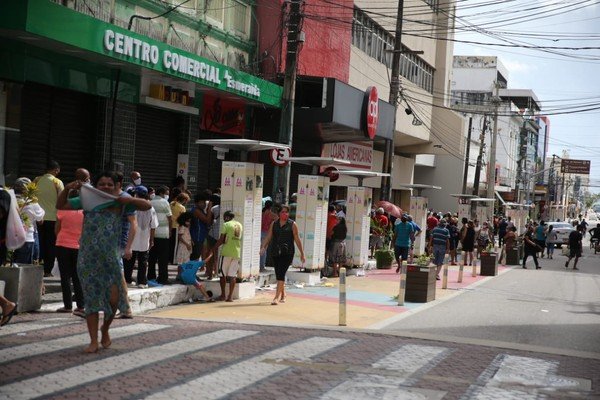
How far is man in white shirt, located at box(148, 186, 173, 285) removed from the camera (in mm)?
14383

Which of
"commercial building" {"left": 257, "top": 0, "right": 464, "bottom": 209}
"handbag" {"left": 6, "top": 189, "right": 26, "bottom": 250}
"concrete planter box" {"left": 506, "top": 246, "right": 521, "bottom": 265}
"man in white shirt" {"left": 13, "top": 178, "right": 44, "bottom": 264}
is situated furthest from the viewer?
"concrete planter box" {"left": 506, "top": 246, "right": 521, "bottom": 265}

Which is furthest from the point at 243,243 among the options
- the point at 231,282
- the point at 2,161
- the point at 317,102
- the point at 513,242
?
the point at 513,242

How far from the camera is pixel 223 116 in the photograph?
24.3m

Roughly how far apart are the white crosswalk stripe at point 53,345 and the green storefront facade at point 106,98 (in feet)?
17.5

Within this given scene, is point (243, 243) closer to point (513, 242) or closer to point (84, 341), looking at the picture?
point (84, 341)

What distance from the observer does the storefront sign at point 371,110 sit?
29.7 m

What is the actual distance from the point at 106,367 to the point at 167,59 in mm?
10952

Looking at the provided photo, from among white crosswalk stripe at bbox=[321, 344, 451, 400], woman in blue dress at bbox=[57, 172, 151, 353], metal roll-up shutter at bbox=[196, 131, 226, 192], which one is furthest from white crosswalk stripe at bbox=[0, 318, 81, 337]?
metal roll-up shutter at bbox=[196, 131, 226, 192]

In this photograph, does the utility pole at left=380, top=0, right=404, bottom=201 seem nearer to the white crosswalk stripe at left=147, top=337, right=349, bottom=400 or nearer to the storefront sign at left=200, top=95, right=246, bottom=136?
the storefront sign at left=200, top=95, right=246, bottom=136

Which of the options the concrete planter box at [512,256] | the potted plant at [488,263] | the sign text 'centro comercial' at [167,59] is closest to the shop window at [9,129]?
the sign text 'centro comercial' at [167,59]

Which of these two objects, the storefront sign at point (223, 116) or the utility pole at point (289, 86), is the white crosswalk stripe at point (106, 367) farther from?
the storefront sign at point (223, 116)

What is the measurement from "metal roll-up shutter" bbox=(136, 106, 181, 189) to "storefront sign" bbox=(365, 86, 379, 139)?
29.7ft

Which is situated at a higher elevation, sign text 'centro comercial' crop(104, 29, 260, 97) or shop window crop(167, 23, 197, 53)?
shop window crop(167, 23, 197, 53)

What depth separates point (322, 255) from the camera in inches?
805
